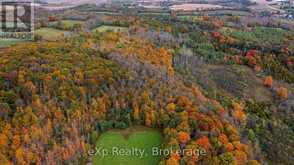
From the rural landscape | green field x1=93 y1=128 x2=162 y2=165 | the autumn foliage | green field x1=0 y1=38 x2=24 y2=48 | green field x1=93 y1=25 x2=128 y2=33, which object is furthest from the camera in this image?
green field x1=93 y1=25 x2=128 y2=33

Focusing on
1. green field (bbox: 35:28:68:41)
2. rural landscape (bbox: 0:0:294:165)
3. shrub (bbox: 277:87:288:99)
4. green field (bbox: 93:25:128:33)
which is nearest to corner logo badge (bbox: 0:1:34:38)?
rural landscape (bbox: 0:0:294:165)

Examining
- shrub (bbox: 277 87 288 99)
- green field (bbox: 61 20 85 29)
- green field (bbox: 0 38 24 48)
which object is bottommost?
shrub (bbox: 277 87 288 99)

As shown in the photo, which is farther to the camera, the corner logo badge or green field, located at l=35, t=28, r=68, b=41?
the corner logo badge

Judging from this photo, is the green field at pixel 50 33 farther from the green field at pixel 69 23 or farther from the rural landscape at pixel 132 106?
the green field at pixel 69 23

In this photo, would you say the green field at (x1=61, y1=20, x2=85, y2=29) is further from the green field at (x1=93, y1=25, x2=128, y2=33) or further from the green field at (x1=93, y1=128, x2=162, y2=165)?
the green field at (x1=93, y1=128, x2=162, y2=165)

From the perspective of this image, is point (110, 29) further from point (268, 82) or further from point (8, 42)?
point (268, 82)

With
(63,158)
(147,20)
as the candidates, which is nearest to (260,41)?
(147,20)

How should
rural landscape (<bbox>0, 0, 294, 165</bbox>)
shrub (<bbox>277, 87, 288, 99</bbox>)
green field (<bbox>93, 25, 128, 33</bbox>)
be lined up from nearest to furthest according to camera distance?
rural landscape (<bbox>0, 0, 294, 165</bbox>), shrub (<bbox>277, 87, 288, 99</bbox>), green field (<bbox>93, 25, 128, 33</bbox>)
